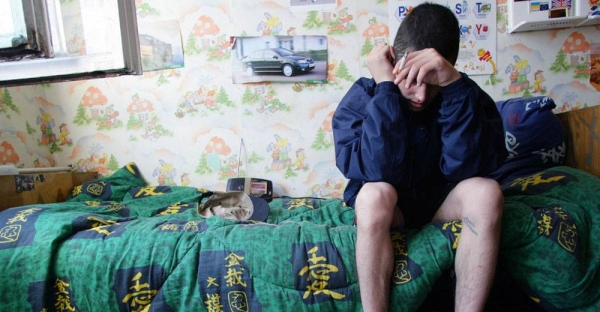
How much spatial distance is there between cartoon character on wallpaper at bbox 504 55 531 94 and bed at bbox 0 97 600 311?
736 mm

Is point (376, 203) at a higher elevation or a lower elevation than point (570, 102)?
lower

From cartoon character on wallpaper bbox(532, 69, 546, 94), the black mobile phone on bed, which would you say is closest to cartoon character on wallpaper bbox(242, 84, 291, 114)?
the black mobile phone on bed

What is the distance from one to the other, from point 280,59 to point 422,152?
1043 millimetres

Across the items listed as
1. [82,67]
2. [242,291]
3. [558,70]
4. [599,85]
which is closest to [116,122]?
[82,67]

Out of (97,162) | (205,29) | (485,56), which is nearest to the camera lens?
(485,56)

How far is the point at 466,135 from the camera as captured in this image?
0.78 m

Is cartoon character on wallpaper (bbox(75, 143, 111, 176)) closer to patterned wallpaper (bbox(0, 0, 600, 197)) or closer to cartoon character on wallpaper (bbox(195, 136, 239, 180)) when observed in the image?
patterned wallpaper (bbox(0, 0, 600, 197))

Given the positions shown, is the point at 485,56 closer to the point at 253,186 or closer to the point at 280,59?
the point at 280,59

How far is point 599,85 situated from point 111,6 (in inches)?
80.4

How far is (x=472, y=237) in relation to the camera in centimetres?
72

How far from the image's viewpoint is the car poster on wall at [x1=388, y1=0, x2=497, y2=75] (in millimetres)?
1606

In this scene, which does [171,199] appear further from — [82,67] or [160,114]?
[82,67]

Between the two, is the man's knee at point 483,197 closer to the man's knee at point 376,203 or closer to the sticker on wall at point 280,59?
the man's knee at point 376,203

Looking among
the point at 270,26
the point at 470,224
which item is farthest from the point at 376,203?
the point at 270,26
